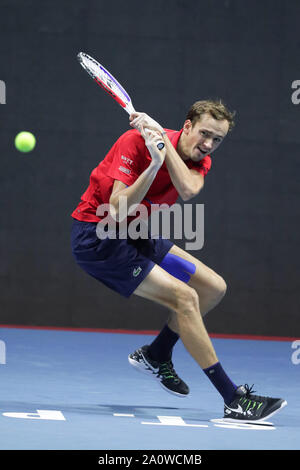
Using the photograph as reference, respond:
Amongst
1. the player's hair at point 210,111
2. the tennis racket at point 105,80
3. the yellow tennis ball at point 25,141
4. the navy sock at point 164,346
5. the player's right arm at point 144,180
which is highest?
the yellow tennis ball at point 25,141

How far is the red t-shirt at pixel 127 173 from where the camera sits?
4.32 metres

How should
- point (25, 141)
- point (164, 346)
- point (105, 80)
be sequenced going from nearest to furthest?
point (105, 80), point (164, 346), point (25, 141)

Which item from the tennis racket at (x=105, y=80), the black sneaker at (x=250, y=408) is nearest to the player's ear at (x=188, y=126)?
the tennis racket at (x=105, y=80)

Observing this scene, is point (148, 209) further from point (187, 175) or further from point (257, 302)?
point (257, 302)

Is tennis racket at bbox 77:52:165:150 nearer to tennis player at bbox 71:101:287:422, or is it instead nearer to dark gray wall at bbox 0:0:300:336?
tennis player at bbox 71:101:287:422

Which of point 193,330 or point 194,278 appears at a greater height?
point 194,278

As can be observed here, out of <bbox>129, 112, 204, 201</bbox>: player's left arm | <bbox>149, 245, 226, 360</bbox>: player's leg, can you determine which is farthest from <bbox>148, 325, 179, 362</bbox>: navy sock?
<bbox>129, 112, 204, 201</bbox>: player's left arm

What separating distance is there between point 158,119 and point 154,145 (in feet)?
12.7

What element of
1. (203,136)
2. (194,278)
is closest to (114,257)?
(194,278)

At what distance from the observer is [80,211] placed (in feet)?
15.2

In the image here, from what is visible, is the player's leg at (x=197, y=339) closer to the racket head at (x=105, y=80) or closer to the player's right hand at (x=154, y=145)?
the player's right hand at (x=154, y=145)

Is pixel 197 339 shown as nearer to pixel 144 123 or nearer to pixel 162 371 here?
pixel 162 371

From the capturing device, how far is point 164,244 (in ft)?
15.7

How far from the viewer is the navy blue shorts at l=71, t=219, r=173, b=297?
4.42m
